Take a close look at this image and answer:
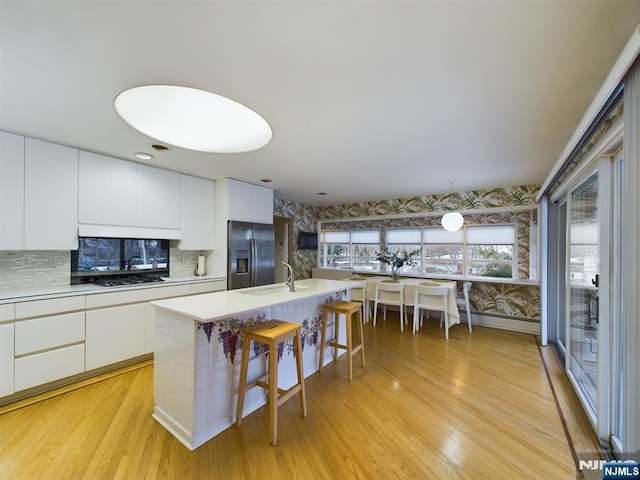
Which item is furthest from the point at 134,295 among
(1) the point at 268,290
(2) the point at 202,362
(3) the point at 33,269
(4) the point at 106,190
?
(2) the point at 202,362

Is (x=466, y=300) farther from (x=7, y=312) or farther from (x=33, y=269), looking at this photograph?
(x=33, y=269)

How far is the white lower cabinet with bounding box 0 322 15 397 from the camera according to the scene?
2.09 meters

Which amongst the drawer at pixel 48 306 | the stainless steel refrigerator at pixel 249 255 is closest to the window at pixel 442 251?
the stainless steel refrigerator at pixel 249 255

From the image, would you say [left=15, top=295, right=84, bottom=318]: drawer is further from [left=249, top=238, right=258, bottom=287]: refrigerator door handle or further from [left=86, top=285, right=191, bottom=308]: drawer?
[left=249, top=238, right=258, bottom=287]: refrigerator door handle

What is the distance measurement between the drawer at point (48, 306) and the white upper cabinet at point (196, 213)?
1.27 meters

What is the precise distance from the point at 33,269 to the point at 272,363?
2.74 metres

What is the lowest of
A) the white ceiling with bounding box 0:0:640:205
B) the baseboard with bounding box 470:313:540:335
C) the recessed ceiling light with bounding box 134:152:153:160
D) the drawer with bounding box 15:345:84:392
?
the baseboard with bounding box 470:313:540:335

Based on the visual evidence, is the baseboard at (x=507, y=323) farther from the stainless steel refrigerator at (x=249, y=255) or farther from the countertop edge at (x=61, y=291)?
the countertop edge at (x=61, y=291)

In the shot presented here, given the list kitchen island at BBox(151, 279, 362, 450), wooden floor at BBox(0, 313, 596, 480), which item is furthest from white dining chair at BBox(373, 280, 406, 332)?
kitchen island at BBox(151, 279, 362, 450)

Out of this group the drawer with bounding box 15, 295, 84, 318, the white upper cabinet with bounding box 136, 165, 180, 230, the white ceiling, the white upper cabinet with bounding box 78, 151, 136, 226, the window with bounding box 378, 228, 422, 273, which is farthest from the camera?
the window with bounding box 378, 228, 422, 273

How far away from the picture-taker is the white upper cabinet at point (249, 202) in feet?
12.6

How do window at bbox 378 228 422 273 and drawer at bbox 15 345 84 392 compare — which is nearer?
drawer at bbox 15 345 84 392

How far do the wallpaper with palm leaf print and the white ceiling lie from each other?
206 cm

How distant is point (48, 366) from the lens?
230cm
